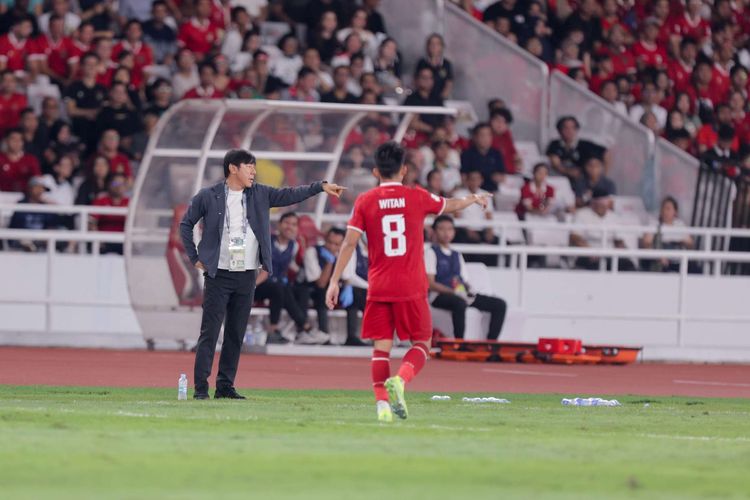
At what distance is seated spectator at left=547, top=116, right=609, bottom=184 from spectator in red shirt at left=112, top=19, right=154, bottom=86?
6.37 m

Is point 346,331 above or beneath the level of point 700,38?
beneath

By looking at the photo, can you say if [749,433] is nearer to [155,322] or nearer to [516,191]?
→ [155,322]

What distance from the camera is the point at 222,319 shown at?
14.1 m

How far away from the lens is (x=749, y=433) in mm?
11477

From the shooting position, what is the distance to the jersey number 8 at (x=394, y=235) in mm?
11789

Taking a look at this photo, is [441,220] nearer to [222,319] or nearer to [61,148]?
[61,148]

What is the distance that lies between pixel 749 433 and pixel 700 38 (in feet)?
68.7

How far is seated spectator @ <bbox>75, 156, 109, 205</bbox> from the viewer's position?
22547mm

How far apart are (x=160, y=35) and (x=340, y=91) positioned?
2.82 meters

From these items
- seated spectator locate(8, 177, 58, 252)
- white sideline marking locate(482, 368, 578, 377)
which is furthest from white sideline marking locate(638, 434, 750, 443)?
seated spectator locate(8, 177, 58, 252)

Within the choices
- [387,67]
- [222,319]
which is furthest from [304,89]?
[222,319]

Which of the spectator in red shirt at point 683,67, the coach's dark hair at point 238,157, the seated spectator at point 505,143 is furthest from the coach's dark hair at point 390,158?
the spectator in red shirt at point 683,67

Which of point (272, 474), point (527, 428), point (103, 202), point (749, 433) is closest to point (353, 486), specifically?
point (272, 474)

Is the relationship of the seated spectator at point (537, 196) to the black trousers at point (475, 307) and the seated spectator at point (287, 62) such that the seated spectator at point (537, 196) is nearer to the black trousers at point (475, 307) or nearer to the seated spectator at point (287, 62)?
the black trousers at point (475, 307)
